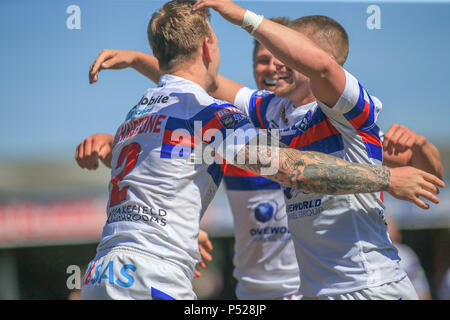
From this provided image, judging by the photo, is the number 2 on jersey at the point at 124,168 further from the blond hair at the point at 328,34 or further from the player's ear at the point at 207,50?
the blond hair at the point at 328,34

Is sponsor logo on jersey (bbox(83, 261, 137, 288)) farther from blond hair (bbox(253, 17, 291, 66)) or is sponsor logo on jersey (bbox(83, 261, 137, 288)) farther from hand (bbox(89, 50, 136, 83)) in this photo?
blond hair (bbox(253, 17, 291, 66))

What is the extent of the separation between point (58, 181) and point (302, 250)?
937 cm

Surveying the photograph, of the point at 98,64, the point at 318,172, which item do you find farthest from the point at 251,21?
the point at 98,64

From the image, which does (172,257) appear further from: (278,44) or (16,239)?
(16,239)

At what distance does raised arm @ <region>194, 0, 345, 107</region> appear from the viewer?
2.75 m

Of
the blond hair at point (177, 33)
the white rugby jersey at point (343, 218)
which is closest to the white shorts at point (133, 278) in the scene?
the white rugby jersey at point (343, 218)

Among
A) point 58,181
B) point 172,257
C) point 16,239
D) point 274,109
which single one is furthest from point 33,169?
point 172,257

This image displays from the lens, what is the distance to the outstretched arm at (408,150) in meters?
3.37

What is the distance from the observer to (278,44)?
2764 mm

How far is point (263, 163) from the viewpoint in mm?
2727

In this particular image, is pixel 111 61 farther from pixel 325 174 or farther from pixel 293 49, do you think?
pixel 325 174

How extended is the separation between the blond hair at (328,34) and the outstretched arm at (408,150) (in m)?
0.60

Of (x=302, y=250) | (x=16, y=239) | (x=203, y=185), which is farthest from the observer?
(x=16, y=239)

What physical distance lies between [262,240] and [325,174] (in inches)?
74.1
